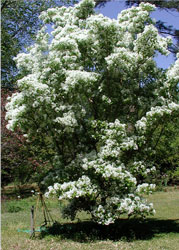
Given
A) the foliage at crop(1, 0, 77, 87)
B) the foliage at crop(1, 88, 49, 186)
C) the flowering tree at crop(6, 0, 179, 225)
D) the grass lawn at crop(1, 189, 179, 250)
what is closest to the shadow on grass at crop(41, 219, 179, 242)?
the grass lawn at crop(1, 189, 179, 250)

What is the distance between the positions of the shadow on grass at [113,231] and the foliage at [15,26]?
801 centimetres

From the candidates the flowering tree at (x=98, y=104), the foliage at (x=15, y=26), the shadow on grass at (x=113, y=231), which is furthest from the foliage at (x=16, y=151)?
the flowering tree at (x=98, y=104)

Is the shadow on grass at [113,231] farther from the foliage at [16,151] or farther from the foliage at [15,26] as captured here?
the foliage at [15,26]

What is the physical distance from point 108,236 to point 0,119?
21.2ft

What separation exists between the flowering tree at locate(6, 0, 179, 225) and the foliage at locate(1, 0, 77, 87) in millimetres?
6626

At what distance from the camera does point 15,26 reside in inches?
618

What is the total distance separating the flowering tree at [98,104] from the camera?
22.3 feet

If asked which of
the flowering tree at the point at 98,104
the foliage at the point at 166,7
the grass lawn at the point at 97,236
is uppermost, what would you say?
the foliage at the point at 166,7

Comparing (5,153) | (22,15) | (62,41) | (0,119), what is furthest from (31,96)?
(22,15)

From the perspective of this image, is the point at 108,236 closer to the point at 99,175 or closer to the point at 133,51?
the point at 99,175

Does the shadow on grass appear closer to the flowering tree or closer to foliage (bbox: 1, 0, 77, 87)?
the flowering tree

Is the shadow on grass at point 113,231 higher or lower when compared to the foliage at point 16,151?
lower

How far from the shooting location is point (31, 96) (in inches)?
266

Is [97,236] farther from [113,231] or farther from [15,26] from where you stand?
[15,26]
